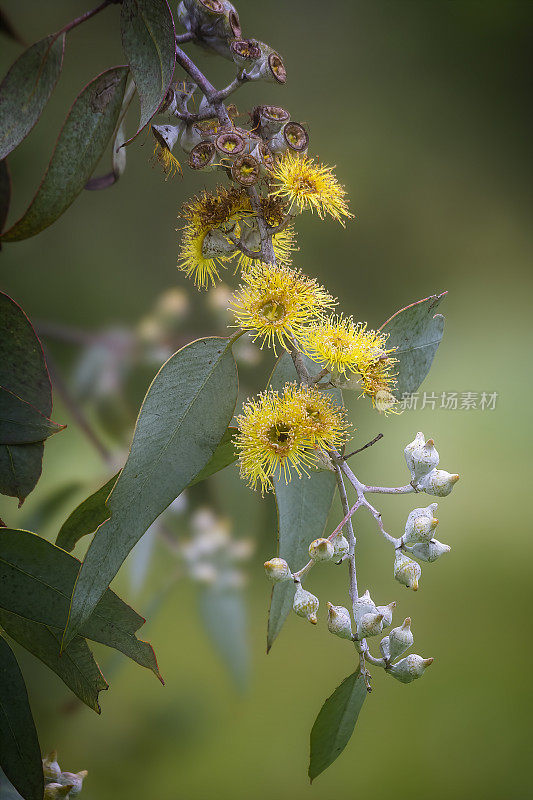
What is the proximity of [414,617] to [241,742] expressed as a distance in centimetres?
25

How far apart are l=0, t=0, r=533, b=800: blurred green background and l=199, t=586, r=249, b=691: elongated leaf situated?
0.01 meters

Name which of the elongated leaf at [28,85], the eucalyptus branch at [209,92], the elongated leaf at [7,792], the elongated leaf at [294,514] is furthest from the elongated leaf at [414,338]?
the elongated leaf at [7,792]

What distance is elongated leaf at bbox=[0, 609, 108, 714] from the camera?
0.36 meters

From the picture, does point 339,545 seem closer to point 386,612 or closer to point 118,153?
point 386,612

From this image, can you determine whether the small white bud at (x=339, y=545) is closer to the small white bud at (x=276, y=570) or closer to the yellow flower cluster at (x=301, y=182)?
the small white bud at (x=276, y=570)

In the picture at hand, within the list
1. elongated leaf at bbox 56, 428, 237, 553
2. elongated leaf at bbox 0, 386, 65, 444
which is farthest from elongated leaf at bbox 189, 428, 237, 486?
elongated leaf at bbox 0, 386, 65, 444

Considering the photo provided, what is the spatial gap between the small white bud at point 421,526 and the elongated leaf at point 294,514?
12 cm

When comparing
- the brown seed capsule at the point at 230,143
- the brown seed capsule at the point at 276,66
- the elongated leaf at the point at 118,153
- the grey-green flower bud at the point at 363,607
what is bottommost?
the grey-green flower bud at the point at 363,607

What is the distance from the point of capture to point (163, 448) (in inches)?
12.9

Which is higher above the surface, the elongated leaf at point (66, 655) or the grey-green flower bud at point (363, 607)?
the elongated leaf at point (66, 655)

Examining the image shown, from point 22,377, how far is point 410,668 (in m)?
0.30

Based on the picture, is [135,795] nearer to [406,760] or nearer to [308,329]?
[406,760]

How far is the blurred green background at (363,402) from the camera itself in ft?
2.02

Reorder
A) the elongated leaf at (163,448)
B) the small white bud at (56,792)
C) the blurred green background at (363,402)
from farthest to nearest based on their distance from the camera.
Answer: the blurred green background at (363,402) → the small white bud at (56,792) → the elongated leaf at (163,448)
